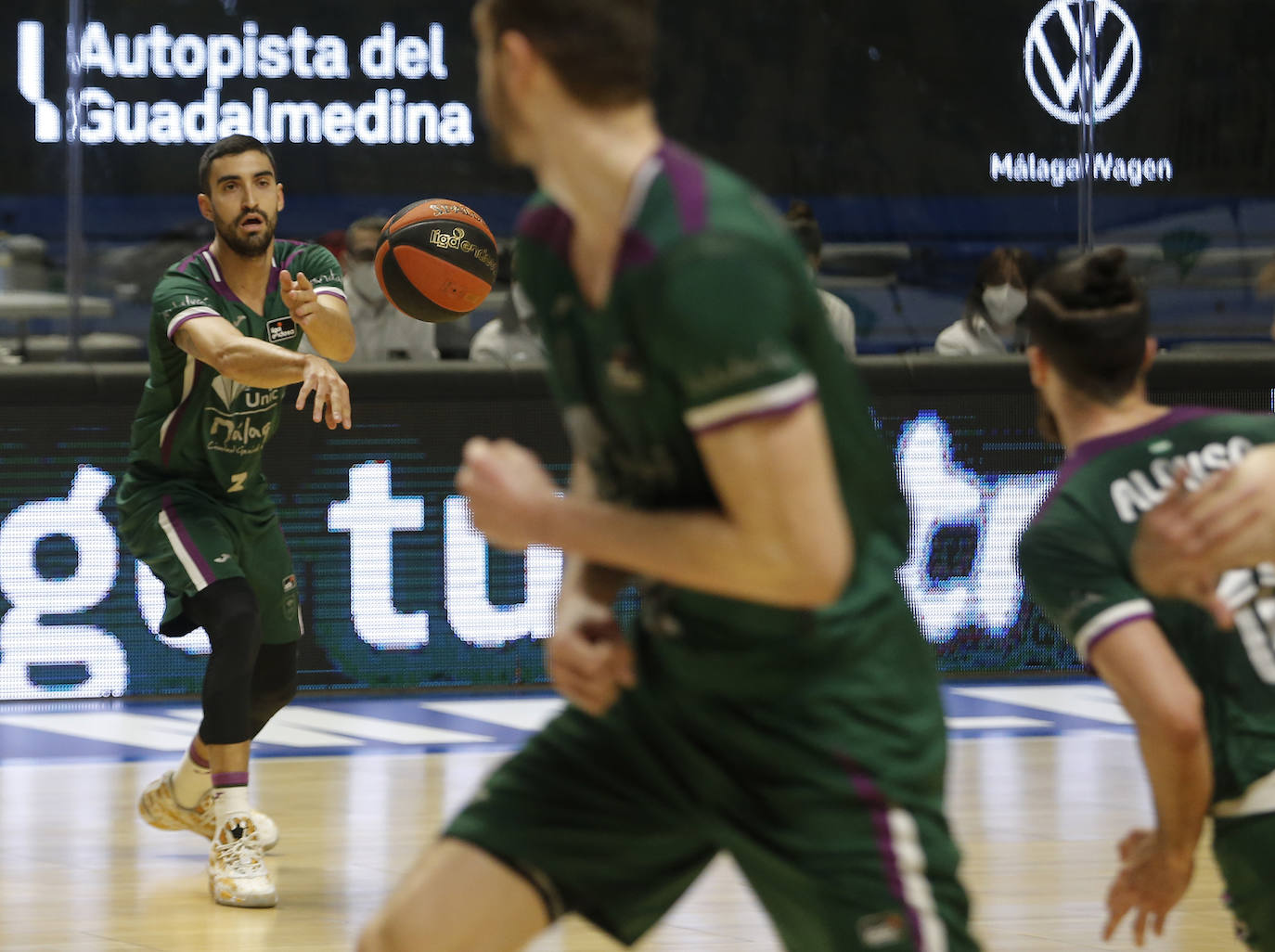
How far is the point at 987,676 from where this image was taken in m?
8.51

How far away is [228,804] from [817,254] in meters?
4.55

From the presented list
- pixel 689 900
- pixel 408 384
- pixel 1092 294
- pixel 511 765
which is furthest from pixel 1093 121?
pixel 511 765

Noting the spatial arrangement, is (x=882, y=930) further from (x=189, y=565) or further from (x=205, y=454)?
(x=205, y=454)

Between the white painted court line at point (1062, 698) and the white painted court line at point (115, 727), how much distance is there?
3397 millimetres

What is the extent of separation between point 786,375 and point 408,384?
6.23m

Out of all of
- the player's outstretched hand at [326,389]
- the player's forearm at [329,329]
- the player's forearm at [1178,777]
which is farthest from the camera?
the player's forearm at [329,329]

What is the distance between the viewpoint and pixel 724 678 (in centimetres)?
226

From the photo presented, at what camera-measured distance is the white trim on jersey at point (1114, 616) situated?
8.32 ft

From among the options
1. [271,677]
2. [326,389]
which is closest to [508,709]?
[271,677]

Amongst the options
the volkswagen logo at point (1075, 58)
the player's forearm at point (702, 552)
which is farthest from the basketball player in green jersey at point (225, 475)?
the volkswagen logo at point (1075, 58)

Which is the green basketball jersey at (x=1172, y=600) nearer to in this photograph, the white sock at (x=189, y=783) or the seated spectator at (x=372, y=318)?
the white sock at (x=189, y=783)

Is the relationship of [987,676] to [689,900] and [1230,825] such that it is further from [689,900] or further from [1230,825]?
[1230,825]

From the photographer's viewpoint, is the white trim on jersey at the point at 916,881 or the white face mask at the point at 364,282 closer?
the white trim on jersey at the point at 916,881

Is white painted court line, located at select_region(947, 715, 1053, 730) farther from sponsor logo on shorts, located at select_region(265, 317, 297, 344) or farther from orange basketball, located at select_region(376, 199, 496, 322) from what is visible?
sponsor logo on shorts, located at select_region(265, 317, 297, 344)
